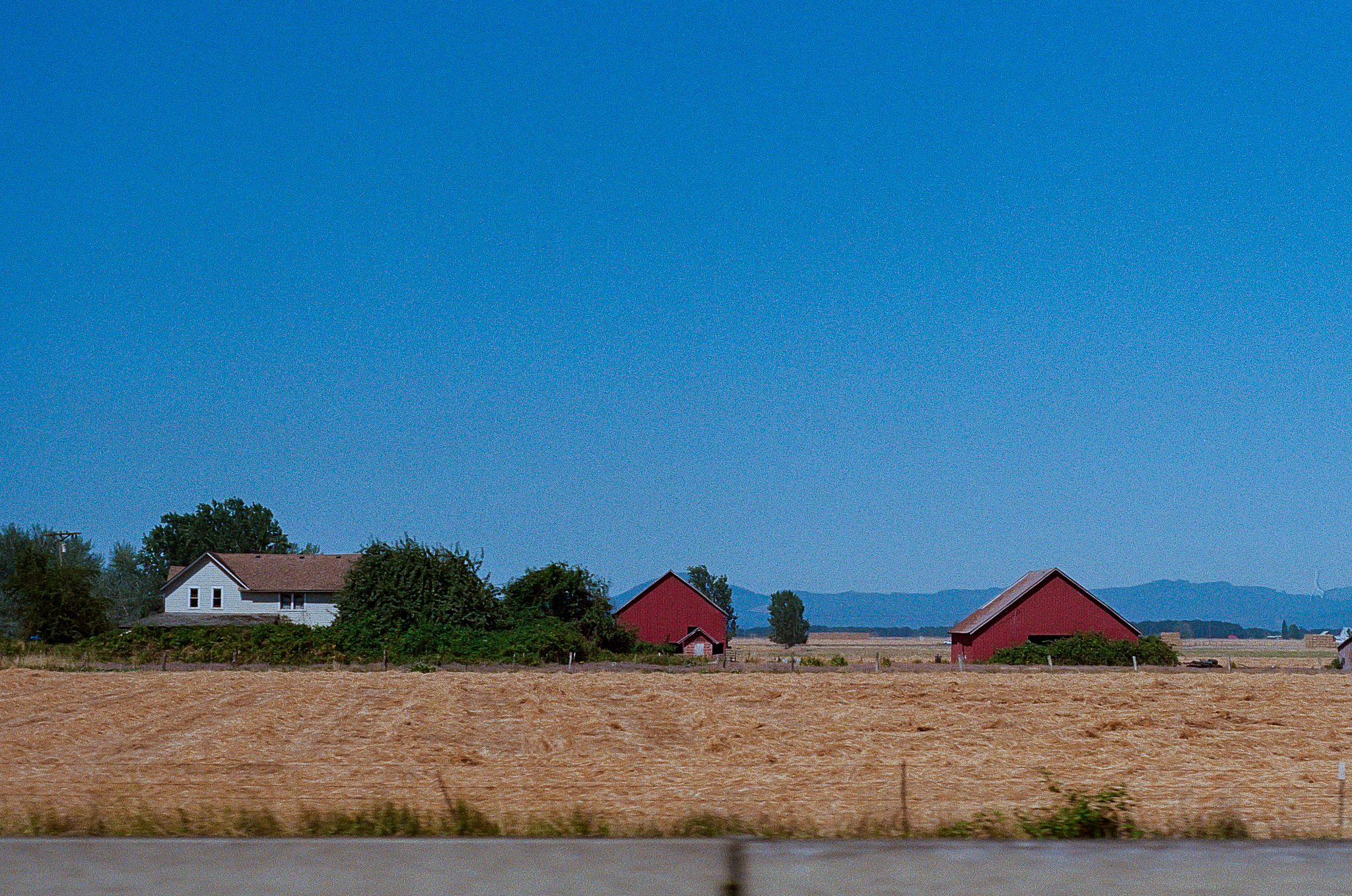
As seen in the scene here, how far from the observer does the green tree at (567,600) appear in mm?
64688

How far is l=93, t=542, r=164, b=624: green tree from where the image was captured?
108 metres

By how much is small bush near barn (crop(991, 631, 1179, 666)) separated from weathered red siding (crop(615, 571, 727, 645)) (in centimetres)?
2147

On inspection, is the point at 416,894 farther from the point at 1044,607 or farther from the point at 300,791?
the point at 1044,607

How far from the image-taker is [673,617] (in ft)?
251

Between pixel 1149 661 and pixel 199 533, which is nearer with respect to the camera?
pixel 1149 661

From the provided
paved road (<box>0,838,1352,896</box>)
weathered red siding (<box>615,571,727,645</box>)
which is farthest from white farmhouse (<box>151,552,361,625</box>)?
paved road (<box>0,838,1352,896</box>)

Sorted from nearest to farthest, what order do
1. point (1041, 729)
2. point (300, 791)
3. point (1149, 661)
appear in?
point (300, 791) → point (1041, 729) → point (1149, 661)

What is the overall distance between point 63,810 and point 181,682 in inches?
1452

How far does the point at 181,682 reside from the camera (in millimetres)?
41719

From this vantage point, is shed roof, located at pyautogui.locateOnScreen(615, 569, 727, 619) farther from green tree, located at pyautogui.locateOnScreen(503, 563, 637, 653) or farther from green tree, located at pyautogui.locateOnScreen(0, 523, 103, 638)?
green tree, located at pyautogui.locateOnScreen(0, 523, 103, 638)

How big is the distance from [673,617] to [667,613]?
17.3 inches

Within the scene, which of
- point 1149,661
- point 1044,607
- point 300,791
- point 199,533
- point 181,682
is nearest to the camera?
point 300,791

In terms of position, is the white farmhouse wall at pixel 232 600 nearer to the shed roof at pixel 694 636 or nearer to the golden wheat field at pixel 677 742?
the shed roof at pixel 694 636

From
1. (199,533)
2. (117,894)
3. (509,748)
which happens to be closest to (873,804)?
(117,894)
